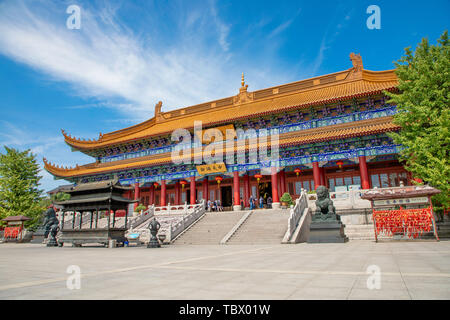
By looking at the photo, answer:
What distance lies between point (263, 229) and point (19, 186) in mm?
Result: 22210

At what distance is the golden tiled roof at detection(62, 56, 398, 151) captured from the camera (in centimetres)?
2136

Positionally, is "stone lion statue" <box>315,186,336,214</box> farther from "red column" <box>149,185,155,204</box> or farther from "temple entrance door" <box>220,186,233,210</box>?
"red column" <box>149,185,155,204</box>

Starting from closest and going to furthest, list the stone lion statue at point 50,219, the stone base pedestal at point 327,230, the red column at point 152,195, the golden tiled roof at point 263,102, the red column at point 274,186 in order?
the stone base pedestal at point 327,230
the stone lion statue at point 50,219
the red column at point 274,186
the golden tiled roof at point 263,102
the red column at point 152,195

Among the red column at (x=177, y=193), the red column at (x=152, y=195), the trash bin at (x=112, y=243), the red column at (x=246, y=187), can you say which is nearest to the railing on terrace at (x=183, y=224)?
the trash bin at (x=112, y=243)

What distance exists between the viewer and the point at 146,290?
3.50 m

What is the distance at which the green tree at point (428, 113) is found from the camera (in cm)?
1234

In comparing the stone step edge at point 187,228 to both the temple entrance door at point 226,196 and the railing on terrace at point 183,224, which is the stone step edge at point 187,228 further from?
the temple entrance door at point 226,196

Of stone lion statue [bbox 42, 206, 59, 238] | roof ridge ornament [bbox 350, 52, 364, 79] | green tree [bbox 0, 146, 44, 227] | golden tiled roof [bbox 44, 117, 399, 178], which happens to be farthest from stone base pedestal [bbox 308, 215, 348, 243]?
green tree [bbox 0, 146, 44, 227]

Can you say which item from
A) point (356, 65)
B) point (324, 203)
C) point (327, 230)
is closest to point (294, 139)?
point (356, 65)

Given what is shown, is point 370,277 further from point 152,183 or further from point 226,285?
point 152,183

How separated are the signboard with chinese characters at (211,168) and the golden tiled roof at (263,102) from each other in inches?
151

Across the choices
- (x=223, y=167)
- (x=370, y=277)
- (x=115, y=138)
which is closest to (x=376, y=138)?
(x=223, y=167)

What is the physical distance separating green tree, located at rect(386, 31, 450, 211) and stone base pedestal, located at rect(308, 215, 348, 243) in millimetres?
4689
